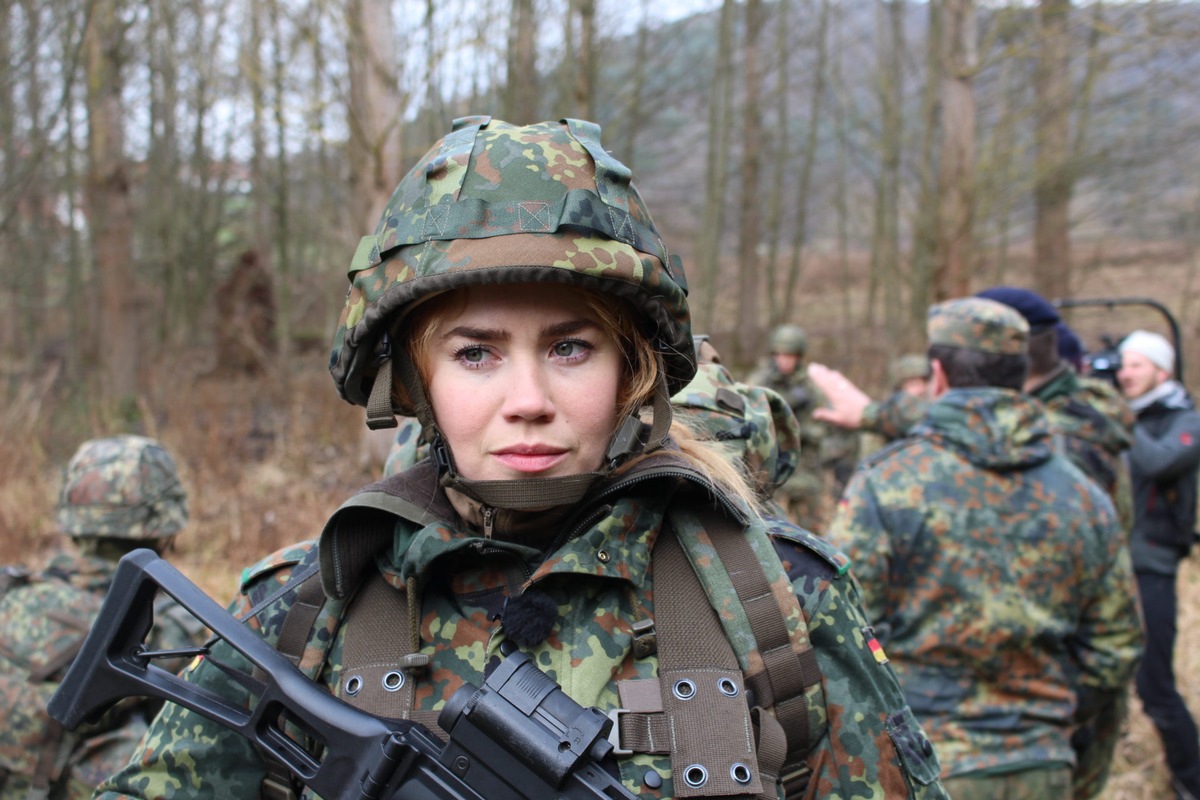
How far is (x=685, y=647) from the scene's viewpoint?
1583mm

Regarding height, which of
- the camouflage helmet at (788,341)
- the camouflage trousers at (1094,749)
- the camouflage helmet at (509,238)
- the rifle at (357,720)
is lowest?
the camouflage trousers at (1094,749)

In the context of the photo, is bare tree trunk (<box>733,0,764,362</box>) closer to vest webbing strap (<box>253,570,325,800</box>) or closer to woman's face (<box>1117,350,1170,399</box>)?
woman's face (<box>1117,350,1170,399</box>)

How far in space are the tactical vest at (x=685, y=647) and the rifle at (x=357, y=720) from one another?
7 centimetres

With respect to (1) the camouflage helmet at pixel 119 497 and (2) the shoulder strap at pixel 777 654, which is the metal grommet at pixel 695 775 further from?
(1) the camouflage helmet at pixel 119 497

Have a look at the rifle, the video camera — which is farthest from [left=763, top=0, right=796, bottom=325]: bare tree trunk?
the rifle

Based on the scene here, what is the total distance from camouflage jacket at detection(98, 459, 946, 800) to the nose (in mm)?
191

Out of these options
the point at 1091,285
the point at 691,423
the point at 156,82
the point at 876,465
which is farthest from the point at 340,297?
the point at 1091,285

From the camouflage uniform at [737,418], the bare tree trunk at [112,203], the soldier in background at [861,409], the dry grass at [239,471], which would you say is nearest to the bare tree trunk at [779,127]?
the dry grass at [239,471]

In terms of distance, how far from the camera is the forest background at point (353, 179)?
759 centimetres

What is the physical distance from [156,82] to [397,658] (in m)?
16.5

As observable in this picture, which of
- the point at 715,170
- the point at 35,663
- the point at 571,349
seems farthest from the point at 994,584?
the point at 715,170

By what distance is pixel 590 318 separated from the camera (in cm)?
172

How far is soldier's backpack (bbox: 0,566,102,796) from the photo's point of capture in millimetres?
3031

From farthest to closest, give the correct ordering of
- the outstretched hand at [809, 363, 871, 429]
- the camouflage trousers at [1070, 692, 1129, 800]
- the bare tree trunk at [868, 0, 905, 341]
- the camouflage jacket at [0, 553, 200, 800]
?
1. the bare tree trunk at [868, 0, 905, 341]
2. the outstretched hand at [809, 363, 871, 429]
3. the camouflage trousers at [1070, 692, 1129, 800]
4. the camouflage jacket at [0, 553, 200, 800]
